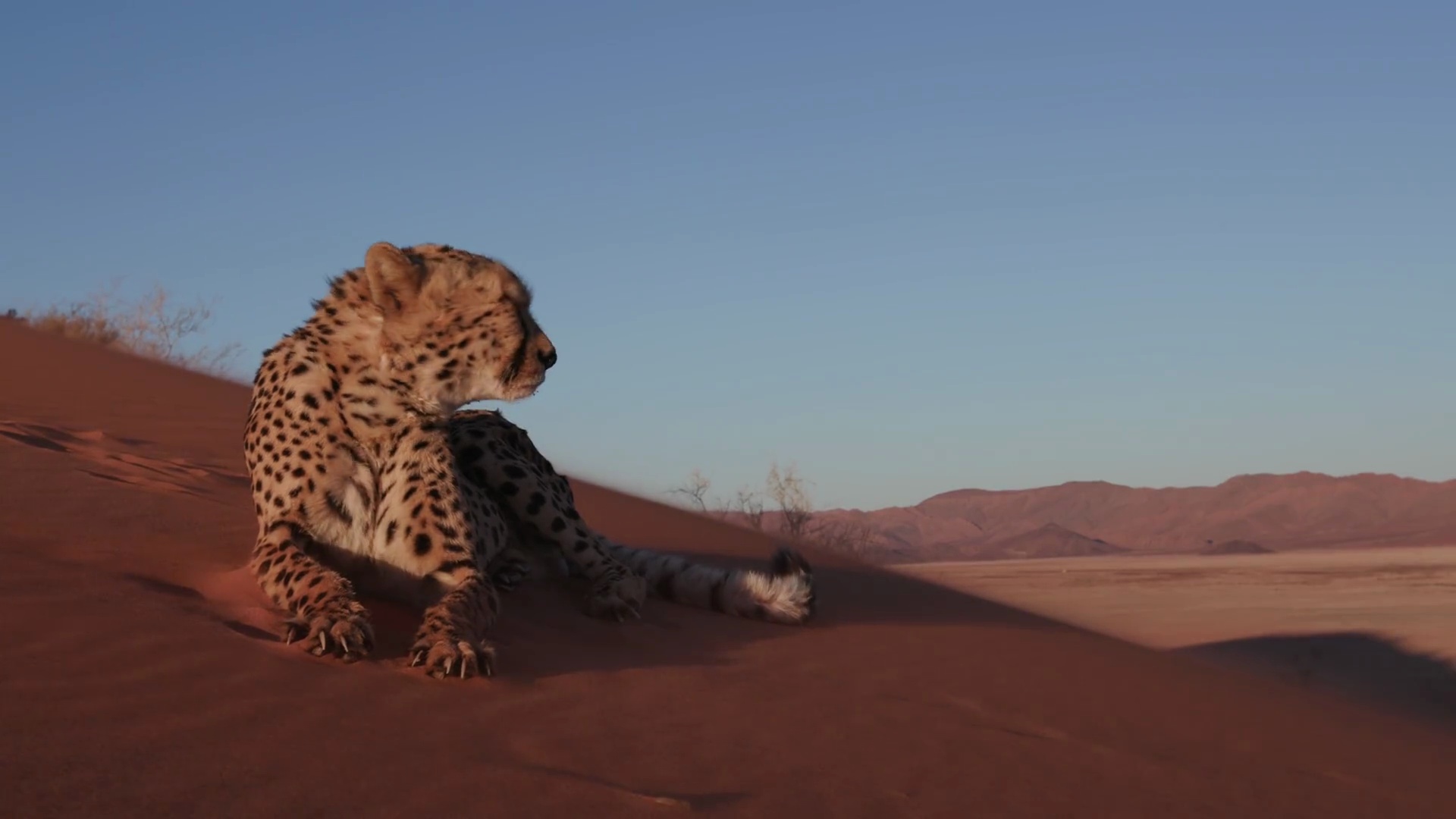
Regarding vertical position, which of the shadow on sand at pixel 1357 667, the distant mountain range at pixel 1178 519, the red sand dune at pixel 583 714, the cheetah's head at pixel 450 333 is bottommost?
the red sand dune at pixel 583 714

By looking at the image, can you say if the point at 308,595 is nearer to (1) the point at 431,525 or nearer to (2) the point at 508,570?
(1) the point at 431,525

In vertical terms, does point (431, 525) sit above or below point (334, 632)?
above

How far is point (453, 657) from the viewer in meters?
3.45

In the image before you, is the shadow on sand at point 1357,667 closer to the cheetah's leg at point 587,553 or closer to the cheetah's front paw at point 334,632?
the cheetah's leg at point 587,553

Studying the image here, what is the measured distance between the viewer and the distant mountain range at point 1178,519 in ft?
156

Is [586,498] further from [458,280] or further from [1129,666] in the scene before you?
[458,280]

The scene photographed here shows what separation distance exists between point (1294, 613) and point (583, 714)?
10757mm

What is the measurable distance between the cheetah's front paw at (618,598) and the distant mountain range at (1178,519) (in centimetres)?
3663

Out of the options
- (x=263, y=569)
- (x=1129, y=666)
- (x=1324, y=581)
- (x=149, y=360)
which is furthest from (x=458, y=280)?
(x=1324, y=581)

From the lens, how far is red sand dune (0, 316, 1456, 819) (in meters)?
2.61

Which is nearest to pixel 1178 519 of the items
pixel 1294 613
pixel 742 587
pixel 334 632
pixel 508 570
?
pixel 1294 613

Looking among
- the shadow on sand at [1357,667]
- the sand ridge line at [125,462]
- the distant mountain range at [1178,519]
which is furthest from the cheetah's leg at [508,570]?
the distant mountain range at [1178,519]

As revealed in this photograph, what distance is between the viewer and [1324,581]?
1822 centimetres

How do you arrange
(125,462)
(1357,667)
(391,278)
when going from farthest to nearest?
(1357,667) < (125,462) < (391,278)
